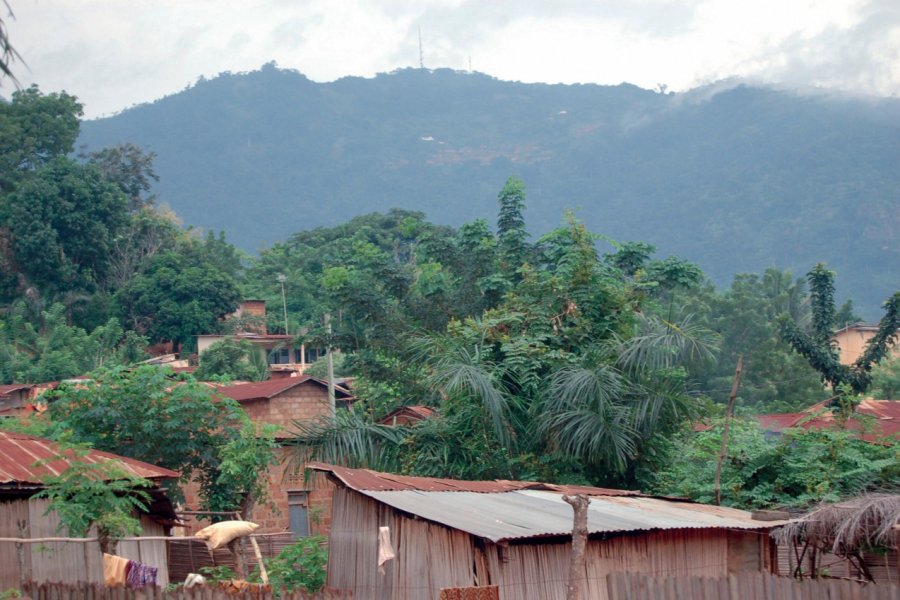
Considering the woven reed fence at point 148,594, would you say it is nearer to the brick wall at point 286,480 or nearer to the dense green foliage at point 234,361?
the brick wall at point 286,480

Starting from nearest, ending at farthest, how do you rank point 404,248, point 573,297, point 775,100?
point 573,297 → point 404,248 → point 775,100

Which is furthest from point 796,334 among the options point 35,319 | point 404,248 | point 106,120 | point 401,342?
point 106,120

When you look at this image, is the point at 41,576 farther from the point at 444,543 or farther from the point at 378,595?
the point at 444,543

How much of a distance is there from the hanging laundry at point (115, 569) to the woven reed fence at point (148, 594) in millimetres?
607

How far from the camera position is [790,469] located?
51.4ft

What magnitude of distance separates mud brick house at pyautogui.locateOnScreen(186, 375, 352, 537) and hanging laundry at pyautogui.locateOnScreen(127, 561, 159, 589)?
12.9 m

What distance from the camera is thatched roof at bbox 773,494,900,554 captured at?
1179cm

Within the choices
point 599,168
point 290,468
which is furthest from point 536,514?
point 599,168

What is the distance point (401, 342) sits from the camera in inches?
840

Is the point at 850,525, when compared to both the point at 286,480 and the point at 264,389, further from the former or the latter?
the point at 264,389

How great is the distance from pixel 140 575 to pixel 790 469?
10.1 meters

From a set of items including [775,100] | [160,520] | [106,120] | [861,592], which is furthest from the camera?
[106,120]

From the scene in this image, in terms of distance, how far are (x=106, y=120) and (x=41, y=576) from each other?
649ft

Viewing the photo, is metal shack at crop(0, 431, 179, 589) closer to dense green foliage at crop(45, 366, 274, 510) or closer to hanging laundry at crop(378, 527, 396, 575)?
hanging laundry at crop(378, 527, 396, 575)
